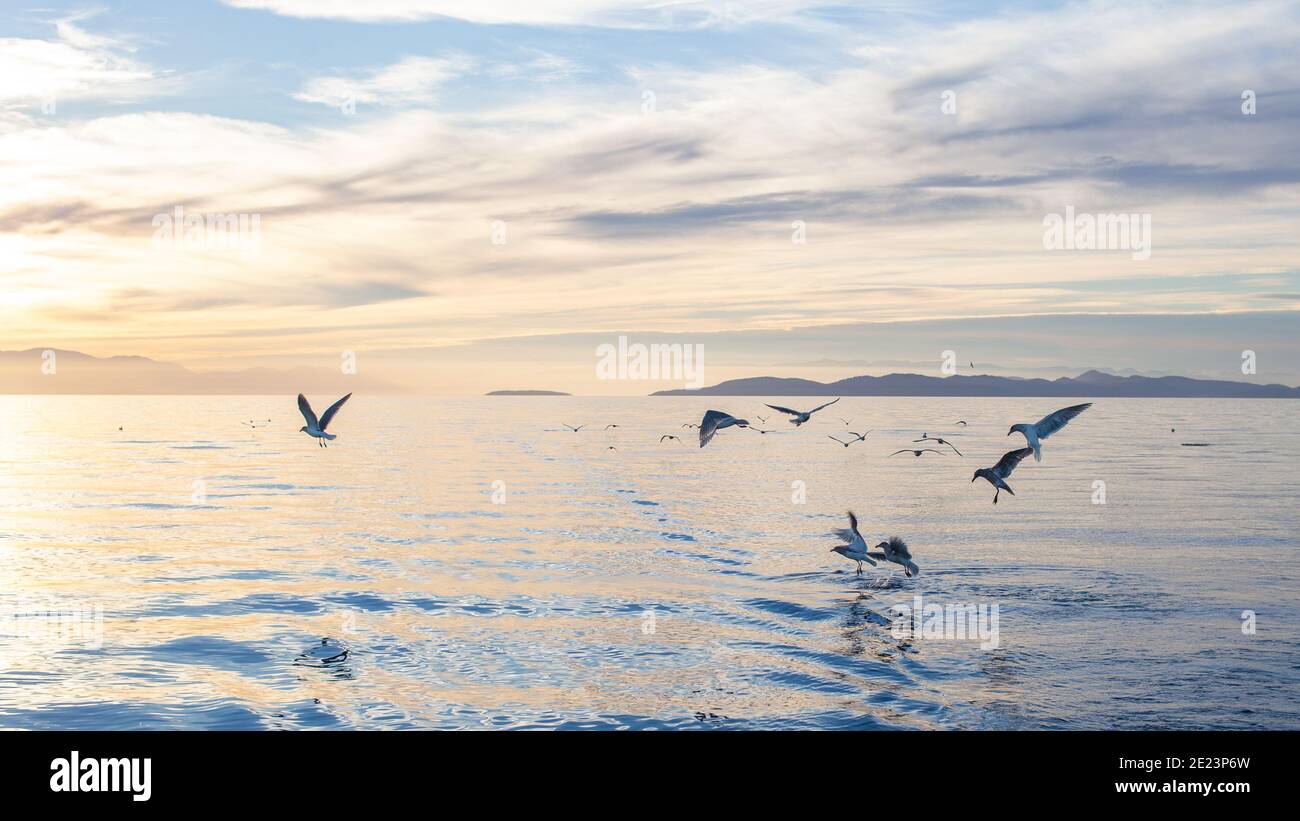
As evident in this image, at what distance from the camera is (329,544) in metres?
36.0

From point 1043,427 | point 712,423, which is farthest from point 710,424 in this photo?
point 1043,427

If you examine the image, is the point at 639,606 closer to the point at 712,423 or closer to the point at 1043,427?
the point at 712,423

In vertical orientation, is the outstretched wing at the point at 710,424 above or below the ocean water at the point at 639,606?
above

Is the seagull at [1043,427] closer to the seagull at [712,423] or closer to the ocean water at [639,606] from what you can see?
the ocean water at [639,606]

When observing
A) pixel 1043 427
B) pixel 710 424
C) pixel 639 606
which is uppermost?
pixel 710 424

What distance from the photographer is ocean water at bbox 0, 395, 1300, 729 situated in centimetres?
1655

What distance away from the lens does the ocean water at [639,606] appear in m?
16.5

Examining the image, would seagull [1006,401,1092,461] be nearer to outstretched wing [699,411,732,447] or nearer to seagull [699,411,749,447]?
seagull [699,411,749,447]

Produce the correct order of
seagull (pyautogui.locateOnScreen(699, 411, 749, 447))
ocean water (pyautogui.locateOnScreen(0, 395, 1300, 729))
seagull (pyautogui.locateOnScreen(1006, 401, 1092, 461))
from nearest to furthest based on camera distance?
ocean water (pyautogui.locateOnScreen(0, 395, 1300, 729))
seagull (pyautogui.locateOnScreen(1006, 401, 1092, 461))
seagull (pyautogui.locateOnScreen(699, 411, 749, 447))

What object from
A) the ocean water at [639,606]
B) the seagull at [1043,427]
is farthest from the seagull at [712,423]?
the seagull at [1043,427]

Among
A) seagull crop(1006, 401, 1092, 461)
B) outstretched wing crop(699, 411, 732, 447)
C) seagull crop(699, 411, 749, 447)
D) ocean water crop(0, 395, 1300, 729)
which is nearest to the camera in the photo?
ocean water crop(0, 395, 1300, 729)

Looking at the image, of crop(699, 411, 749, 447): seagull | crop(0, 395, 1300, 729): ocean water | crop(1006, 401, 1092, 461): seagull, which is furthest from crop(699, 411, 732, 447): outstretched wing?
crop(1006, 401, 1092, 461): seagull

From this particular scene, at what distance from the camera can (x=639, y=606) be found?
25.0 m
